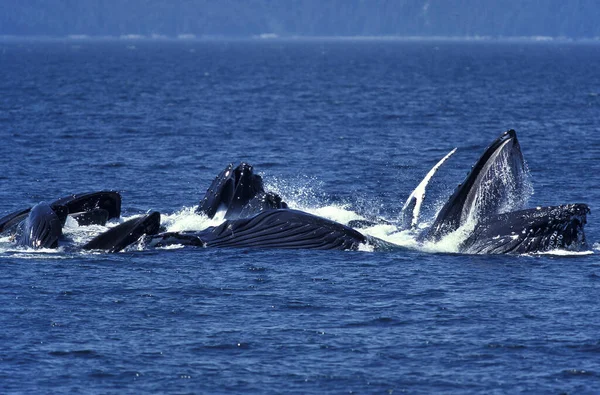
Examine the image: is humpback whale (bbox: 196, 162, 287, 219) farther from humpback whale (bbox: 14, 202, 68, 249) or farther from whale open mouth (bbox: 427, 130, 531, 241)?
whale open mouth (bbox: 427, 130, 531, 241)

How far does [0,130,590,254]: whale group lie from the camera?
25219mm

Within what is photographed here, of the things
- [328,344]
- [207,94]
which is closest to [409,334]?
[328,344]

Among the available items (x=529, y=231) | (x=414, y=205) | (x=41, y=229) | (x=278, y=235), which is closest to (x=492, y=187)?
(x=529, y=231)

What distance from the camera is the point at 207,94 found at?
92688 millimetres

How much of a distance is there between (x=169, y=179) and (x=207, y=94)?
5315 centimetres

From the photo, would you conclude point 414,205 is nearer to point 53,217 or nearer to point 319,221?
point 319,221

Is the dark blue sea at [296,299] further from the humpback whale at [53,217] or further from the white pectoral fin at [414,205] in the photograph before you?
the white pectoral fin at [414,205]

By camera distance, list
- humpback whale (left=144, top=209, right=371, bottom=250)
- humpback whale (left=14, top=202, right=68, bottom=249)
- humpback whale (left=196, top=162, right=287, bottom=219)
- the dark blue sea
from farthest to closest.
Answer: humpback whale (left=196, top=162, right=287, bottom=219)
humpback whale (left=14, top=202, right=68, bottom=249)
humpback whale (left=144, top=209, right=371, bottom=250)
the dark blue sea

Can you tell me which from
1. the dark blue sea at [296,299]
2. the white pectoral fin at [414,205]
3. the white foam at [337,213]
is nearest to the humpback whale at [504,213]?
the dark blue sea at [296,299]

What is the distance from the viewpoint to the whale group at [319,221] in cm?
2522

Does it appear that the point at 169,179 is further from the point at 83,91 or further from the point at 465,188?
the point at 83,91

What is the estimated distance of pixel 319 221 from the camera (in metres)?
26.9

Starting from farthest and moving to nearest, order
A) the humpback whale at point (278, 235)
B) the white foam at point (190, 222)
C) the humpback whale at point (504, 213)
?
the white foam at point (190, 222)
the humpback whale at point (278, 235)
the humpback whale at point (504, 213)

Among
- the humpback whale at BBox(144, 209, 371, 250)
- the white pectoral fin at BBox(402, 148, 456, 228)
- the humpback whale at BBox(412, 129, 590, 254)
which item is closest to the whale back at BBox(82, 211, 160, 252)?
the humpback whale at BBox(144, 209, 371, 250)
